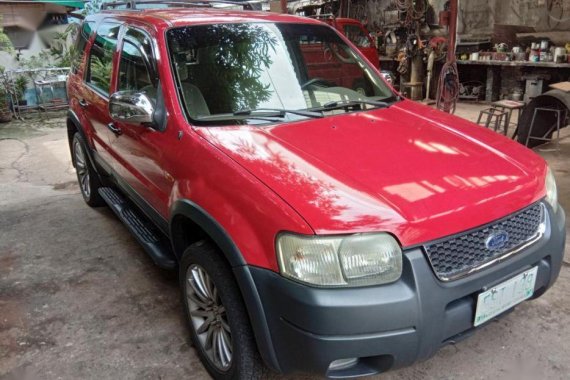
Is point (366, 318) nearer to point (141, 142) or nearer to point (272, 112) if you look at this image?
point (272, 112)

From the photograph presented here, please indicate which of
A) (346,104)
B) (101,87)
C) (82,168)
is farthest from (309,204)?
(82,168)

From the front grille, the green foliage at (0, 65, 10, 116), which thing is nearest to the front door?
the front grille

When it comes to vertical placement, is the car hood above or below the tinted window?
below

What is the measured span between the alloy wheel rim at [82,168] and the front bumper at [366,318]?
325 cm

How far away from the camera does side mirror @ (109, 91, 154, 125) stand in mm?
2502

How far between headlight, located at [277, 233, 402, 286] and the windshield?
0.96 m

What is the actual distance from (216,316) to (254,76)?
1.34 m

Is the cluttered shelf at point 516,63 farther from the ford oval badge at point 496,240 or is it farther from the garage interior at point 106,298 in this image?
the ford oval badge at point 496,240

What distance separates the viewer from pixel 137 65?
3014mm

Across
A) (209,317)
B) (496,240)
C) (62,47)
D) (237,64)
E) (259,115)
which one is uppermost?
(62,47)

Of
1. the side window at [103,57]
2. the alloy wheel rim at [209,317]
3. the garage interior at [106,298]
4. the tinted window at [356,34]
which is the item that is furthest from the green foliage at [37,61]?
the alloy wheel rim at [209,317]

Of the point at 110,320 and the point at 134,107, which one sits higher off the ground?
the point at 134,107

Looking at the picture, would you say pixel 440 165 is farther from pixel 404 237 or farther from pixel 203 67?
pixel 203 67

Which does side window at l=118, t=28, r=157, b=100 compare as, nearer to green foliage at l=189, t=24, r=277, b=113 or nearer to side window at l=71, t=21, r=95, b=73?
green foliage at l=189, t=24, r=277, b=113
